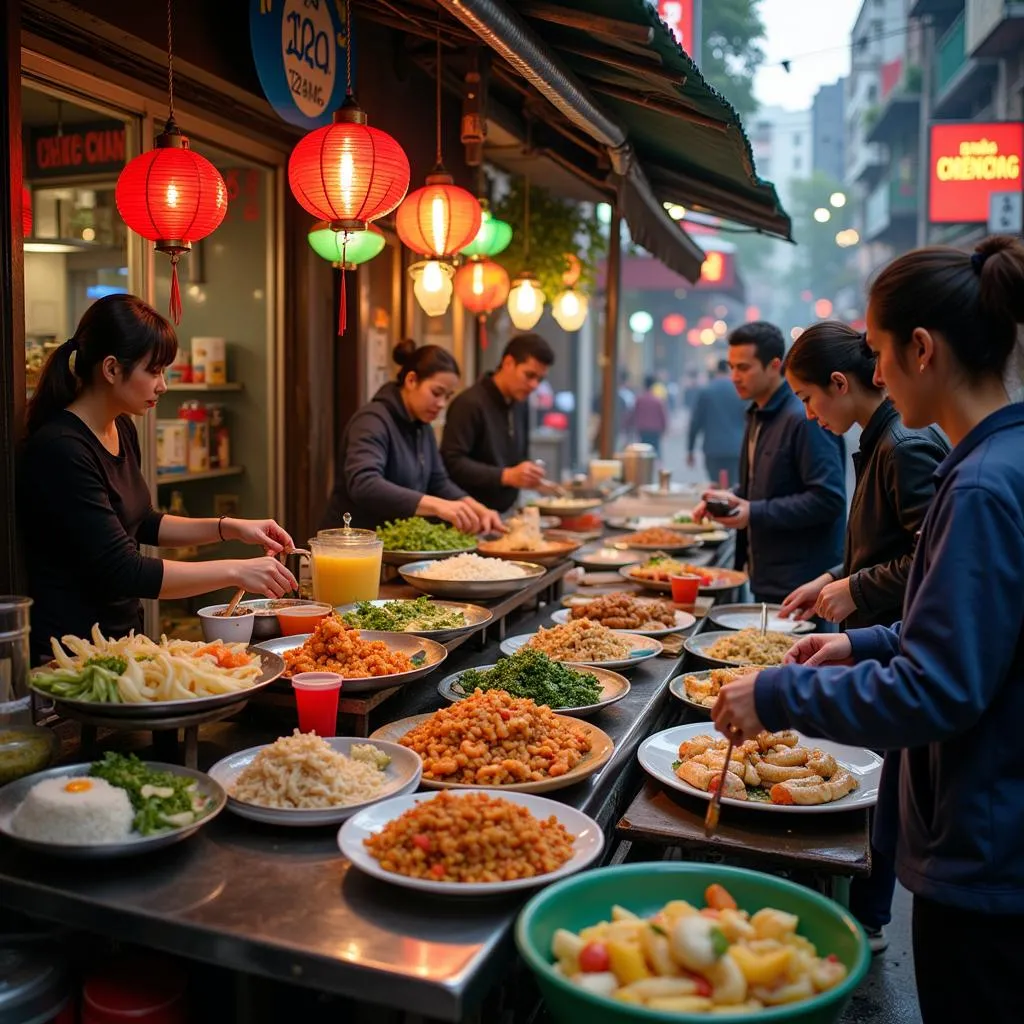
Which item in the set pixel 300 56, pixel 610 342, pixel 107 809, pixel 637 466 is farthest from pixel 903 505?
pixel 610 342

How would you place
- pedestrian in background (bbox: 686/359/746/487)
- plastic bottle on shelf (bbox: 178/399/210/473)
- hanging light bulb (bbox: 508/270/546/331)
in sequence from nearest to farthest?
plastic bottle on shelf (bbox: 178/399/210/473) < hanging light bulb (bbox: 508/270/546/331) < pedestrian in background (bbox: 686/359/746/487)

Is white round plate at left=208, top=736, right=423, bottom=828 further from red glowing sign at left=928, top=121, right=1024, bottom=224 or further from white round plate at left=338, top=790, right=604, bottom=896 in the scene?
red glowing sign at left=928, top=121, right=1024, bottom=224

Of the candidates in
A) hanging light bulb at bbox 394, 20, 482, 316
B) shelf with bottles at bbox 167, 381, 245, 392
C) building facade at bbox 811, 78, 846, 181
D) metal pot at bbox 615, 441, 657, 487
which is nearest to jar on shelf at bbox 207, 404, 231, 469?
shelf with bottles at bbox 167, 381, 245, 392

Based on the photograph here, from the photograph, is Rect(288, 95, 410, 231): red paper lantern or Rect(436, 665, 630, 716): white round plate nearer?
Rect(436, 665, 630, 716): white round plate

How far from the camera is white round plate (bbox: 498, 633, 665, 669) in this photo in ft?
12.5

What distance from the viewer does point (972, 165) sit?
18.8 meters

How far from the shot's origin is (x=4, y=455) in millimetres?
3715

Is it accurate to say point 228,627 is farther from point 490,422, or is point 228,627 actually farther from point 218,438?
point 218,438

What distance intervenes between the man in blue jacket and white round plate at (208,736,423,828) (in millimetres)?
3236

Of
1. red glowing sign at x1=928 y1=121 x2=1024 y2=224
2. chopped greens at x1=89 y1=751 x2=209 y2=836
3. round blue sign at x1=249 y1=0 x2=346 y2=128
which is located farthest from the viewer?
red glowing sign at x1=928 y1=121 x2=1024 y2=224

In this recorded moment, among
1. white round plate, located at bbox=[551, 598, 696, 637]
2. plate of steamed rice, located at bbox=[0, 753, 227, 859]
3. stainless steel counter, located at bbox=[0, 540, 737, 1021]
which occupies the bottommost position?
stainless steel counter, located at bbox=[0, 540, 737, 1021]

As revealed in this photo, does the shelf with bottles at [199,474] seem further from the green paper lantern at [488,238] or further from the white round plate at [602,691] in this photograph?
the white round plate at [602,691]

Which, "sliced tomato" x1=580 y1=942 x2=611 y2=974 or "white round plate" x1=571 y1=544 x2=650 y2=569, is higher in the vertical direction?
"white round plate" x1=571 y1=544 x2=650 y2=569

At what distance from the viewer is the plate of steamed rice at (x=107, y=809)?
2193mm
